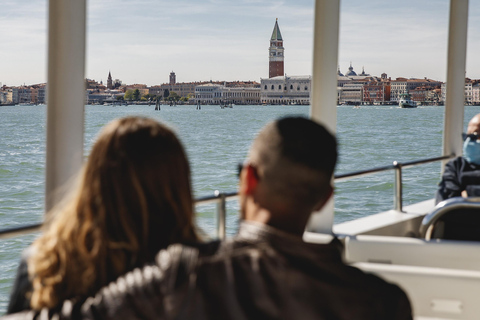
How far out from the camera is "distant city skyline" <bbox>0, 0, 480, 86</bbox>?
68000 mm

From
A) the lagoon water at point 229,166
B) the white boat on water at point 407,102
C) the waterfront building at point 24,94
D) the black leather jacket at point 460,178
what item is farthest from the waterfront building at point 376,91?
the black leather jacket at point 460,178

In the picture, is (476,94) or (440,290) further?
(476,94)

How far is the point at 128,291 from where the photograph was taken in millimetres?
917

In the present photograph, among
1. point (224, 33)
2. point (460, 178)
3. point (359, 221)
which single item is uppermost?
point (224, 33)

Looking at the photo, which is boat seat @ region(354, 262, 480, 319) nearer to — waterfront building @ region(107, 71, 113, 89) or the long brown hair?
the long brown hair

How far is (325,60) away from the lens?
3510mm

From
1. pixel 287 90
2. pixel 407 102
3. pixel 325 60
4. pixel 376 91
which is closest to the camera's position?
pixel 325 60

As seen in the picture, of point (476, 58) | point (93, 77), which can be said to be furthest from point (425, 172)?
point (93, 77)

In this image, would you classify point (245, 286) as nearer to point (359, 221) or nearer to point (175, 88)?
point (359, 221)

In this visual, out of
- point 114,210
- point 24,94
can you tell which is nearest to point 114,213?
point 114,210

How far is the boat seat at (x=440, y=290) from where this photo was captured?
4.74 feet

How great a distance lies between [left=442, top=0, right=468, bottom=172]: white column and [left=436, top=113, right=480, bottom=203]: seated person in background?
1.44 meters

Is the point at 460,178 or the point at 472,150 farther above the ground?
the point at 472,150

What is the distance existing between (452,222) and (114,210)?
5.93 ft
